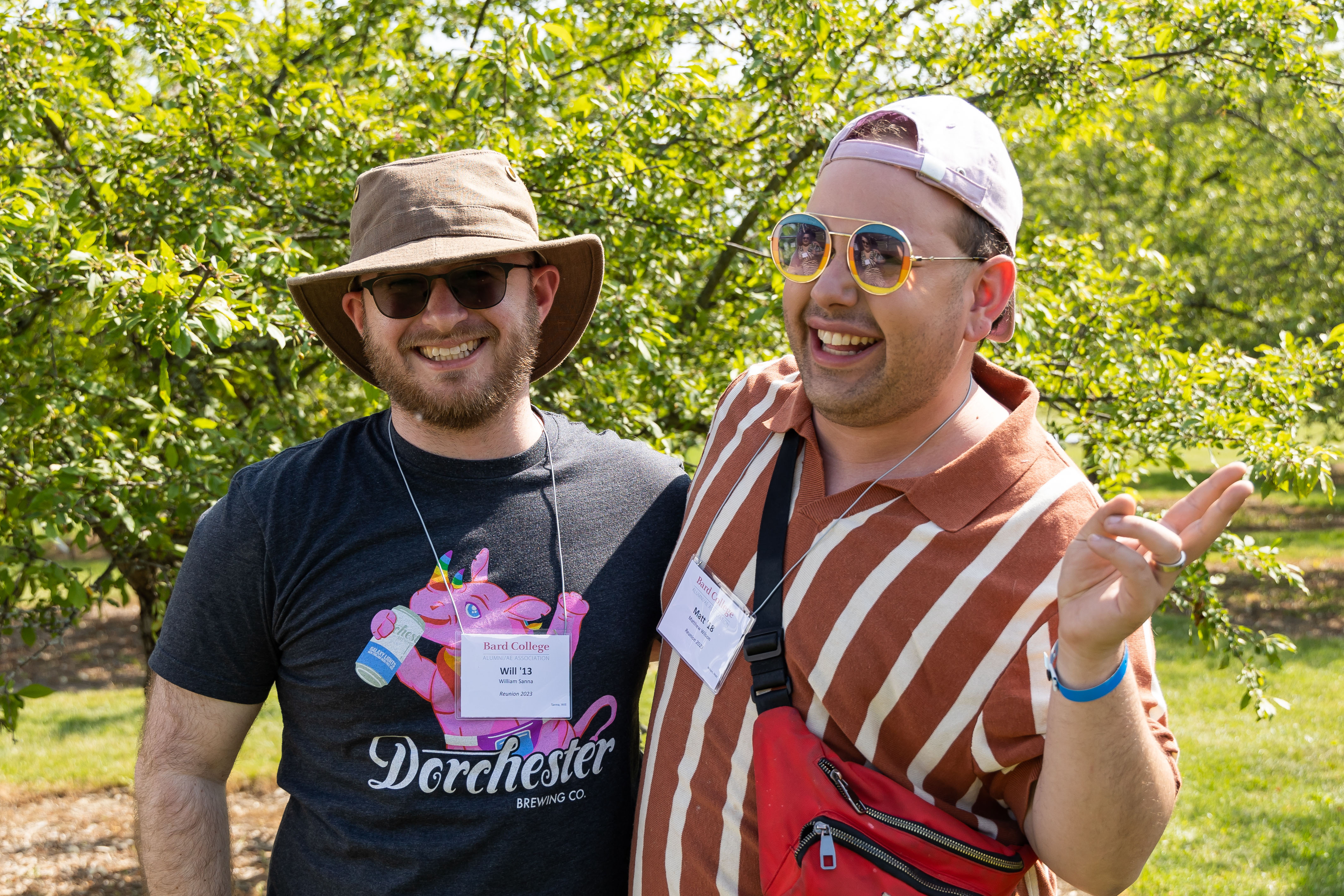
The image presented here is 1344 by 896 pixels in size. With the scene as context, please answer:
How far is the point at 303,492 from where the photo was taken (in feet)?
6.88

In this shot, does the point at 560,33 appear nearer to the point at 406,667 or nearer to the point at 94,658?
the point at 406,667

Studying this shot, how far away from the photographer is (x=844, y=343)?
1937 millimetres

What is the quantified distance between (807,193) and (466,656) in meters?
2.59

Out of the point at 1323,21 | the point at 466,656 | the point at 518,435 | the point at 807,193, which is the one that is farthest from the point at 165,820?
the point at 1323,21

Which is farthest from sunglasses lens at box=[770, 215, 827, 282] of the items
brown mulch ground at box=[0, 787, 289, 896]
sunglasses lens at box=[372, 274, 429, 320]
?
brown mulch ground at box=[0, 787, 289, 896]

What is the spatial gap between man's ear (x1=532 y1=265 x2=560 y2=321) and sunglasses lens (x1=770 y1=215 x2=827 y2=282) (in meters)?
0.60

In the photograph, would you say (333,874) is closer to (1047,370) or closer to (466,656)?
(466,656)

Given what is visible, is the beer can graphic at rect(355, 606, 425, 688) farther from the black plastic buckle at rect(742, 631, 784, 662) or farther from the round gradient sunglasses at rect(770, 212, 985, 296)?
the round gradient sunglasses at rect(770, 212, 985, 296)

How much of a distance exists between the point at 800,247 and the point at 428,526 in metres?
0.93

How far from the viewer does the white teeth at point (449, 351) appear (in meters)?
2.19

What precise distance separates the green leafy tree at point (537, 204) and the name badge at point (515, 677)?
122 cm

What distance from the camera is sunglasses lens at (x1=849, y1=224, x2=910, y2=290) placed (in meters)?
1.86

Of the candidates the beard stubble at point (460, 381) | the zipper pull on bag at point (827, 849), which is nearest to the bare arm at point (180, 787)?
the beard stubble at point (460, 381)

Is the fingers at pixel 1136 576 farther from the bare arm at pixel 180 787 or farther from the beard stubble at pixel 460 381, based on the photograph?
the bare arm at pixel 180 787
